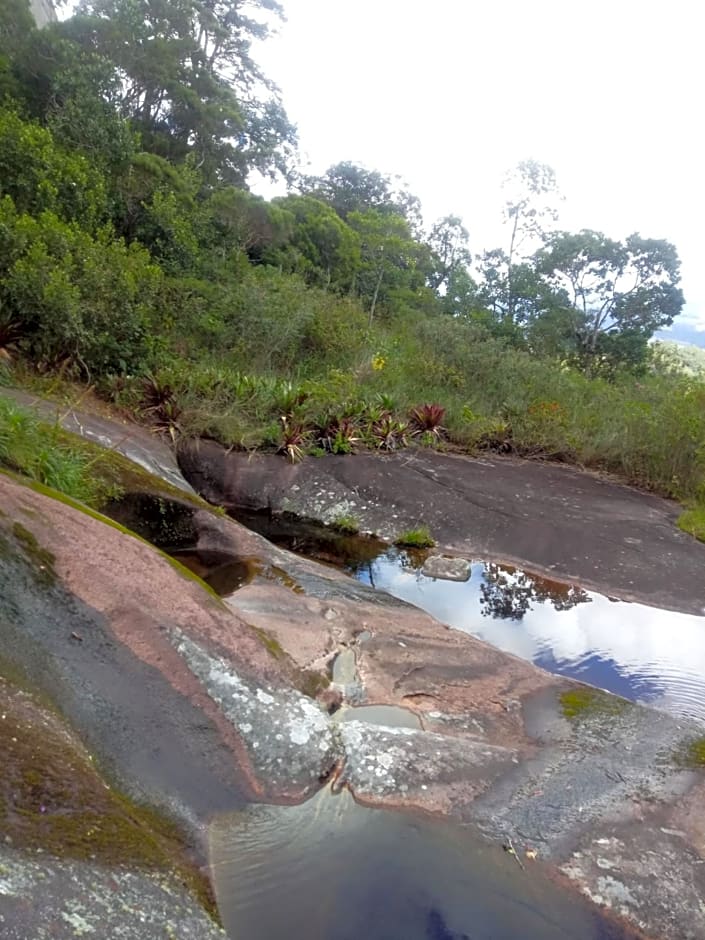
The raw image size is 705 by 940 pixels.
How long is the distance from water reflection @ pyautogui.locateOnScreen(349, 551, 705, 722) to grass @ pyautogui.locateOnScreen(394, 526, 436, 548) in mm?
344

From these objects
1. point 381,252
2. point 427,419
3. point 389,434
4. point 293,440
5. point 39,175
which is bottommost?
point 293,440

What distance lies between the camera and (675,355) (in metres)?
24.6

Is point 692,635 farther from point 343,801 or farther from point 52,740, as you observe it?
point 52,740

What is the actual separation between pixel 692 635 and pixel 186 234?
13251 millimetres

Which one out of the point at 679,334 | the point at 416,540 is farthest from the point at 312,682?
the point at 679,334

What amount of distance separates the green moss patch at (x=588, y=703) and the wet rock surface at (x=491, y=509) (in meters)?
3.60

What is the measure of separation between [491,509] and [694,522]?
3.55m

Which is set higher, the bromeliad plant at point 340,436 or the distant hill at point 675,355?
the distant hill at point 675,355

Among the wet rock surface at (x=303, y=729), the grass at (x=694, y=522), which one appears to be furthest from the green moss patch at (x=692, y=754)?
the grass at (x=694, y=522)

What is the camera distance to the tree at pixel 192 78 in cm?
1689

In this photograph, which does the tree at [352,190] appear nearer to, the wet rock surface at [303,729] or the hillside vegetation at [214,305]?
the hillside vegetation at [214,305]

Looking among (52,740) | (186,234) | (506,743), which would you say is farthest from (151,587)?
(186,234)

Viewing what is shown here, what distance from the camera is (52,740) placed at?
10.9 feet

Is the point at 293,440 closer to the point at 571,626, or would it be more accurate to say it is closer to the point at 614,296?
the point at 571,626
